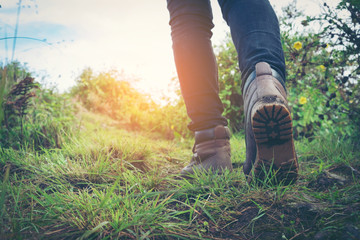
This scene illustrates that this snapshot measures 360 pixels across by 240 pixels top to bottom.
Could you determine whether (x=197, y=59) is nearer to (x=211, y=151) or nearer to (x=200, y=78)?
(x=200, y=78)

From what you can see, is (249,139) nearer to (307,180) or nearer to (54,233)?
(307,180)

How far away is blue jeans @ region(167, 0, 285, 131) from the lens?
1082mm

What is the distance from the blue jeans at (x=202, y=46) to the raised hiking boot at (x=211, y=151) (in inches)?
1.8

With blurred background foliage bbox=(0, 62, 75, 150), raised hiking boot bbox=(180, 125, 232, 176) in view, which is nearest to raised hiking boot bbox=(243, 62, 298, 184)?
raised hiking boot bbox=(180, 125, 232, 176)

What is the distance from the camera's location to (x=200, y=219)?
0.84 metres

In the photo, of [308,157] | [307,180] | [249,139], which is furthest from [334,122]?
[249,139]

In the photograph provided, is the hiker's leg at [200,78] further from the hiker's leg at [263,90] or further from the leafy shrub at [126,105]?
the leafy shrub at [126,105]

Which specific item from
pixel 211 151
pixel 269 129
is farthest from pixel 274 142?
pixel 211 151

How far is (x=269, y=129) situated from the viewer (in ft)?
2.86

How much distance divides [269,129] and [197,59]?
1.89 feet

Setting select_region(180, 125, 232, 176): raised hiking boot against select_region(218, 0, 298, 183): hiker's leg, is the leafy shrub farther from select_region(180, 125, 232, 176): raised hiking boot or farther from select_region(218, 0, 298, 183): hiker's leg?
select_region(218, 0, 298, 183): hiker's leg

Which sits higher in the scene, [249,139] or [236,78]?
[236,78]

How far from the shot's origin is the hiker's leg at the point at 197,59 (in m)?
1.24

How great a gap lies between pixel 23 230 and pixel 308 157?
5.82ft
